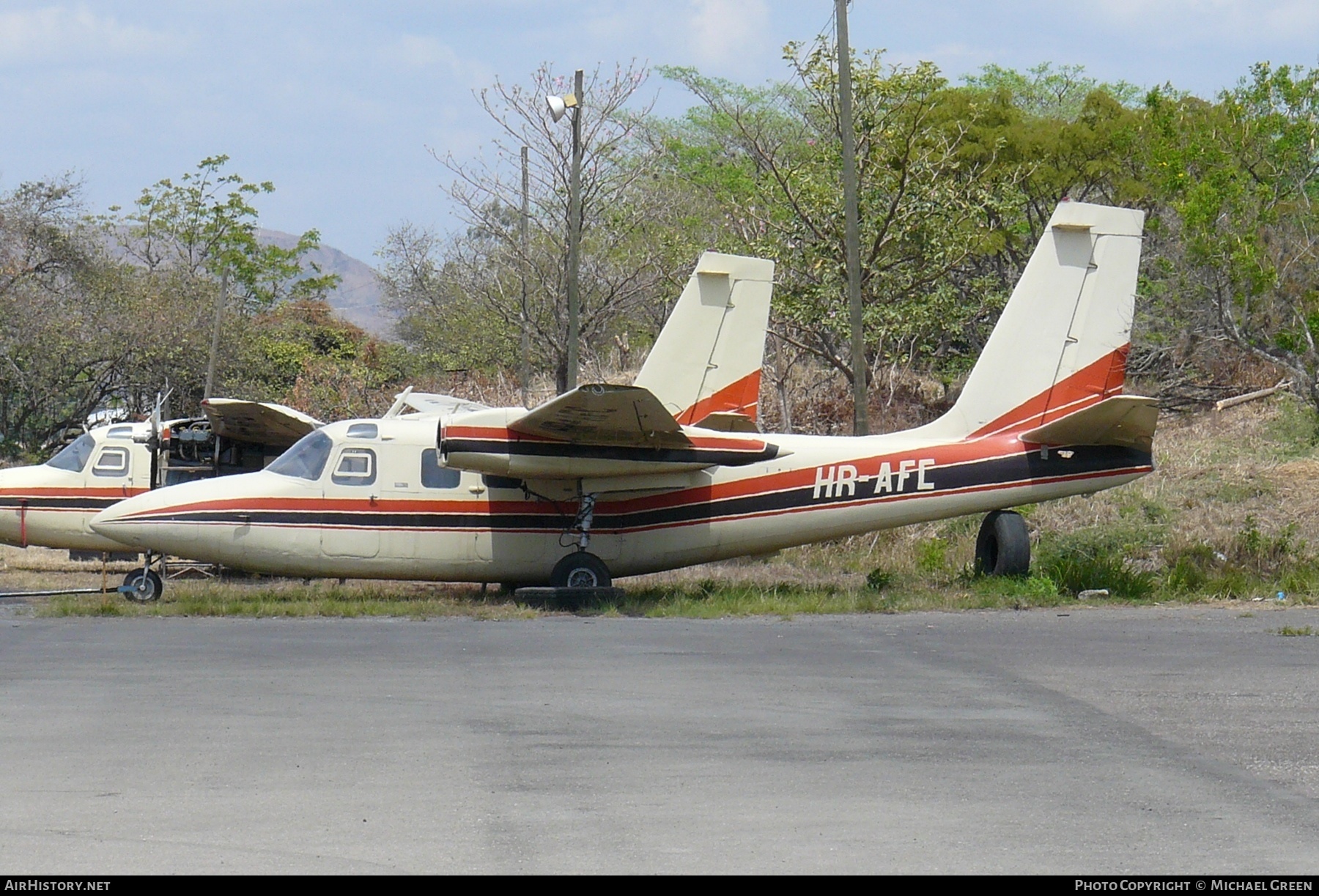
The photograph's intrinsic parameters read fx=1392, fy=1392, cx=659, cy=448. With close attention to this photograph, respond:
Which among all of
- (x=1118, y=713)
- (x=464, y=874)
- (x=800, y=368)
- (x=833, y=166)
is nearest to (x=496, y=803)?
(x=464, y=874)

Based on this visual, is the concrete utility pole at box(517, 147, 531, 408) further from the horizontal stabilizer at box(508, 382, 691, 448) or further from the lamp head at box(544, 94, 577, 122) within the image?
the horizontal stabilizer at box(508, 382, 691, 448)

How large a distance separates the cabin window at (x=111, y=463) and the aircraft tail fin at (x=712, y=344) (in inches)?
287

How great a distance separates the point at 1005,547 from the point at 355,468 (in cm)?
797

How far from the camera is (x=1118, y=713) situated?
9023mm

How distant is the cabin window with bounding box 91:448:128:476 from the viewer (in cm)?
1941

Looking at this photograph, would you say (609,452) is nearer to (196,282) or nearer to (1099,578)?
(1099,578)

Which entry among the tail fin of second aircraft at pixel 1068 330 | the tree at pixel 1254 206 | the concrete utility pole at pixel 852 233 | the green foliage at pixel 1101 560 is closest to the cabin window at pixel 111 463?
the concrete utility pole at pixel 852 233

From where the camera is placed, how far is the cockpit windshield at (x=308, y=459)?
1677cm

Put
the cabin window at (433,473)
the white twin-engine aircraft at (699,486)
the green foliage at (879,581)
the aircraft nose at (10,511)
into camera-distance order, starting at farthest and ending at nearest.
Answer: the aircraft nose at (10,511), the green foliage at (879,581), the cabin window at (433,473), the white twin-engine aircraft at (699,486)

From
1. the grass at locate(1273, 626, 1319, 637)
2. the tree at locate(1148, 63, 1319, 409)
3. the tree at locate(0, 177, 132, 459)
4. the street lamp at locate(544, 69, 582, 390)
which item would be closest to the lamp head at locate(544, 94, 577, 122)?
the street lamp at locate(544, 69, 582, 390)

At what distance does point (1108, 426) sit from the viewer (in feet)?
53.3

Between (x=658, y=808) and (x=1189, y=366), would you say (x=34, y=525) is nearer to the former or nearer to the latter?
(x=658, y=808)

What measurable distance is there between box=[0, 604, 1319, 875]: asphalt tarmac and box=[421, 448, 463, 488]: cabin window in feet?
13.3

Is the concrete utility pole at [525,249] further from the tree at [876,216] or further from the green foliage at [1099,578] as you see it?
the green foliage at [1099,578]
